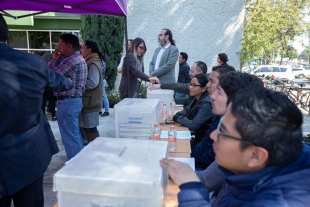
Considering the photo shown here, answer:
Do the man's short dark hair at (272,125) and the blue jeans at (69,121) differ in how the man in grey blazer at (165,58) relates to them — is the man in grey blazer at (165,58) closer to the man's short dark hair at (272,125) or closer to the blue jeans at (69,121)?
Answer: the blue jeans at (69,121)

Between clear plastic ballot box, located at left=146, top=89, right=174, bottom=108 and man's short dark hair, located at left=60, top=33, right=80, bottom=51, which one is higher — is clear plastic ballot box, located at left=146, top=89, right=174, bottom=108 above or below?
below

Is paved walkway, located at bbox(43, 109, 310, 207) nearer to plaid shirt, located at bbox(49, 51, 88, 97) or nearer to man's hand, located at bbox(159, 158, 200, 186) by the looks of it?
plaid shirt, located at bbox(49, 51, 88, 97)

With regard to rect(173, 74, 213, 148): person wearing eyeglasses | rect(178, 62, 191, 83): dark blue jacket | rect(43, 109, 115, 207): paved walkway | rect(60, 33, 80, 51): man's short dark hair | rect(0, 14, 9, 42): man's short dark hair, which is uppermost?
rect(60, 33, 80, 51): man's short dark hair

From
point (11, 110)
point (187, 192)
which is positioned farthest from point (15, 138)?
point (187, 192)

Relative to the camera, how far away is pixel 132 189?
1.01 metres

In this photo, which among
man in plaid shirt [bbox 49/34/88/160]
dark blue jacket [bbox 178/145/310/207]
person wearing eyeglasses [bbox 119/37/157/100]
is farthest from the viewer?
person wearing eyeglasses [bbox 119/37/157/100]

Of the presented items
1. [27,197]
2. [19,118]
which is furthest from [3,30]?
[27,197]

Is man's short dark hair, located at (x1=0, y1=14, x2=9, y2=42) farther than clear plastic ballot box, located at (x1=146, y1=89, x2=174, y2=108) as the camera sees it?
No

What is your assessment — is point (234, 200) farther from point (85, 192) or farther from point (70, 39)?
point (70, 39)

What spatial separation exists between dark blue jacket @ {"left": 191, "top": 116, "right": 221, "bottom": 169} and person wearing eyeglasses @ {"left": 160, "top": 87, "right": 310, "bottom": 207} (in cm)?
111

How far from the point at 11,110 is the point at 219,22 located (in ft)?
24.2

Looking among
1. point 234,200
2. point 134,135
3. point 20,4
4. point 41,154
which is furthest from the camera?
point 20,4

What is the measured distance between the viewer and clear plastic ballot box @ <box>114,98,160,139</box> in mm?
2201

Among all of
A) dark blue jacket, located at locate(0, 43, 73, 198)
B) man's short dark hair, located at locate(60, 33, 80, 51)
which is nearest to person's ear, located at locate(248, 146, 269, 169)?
dark blue jacket, located at locate(0, 43, 73, 198)
